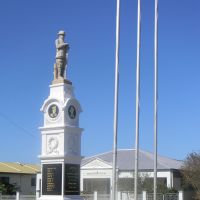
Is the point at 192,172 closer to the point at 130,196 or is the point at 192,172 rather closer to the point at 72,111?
the point at 130,196

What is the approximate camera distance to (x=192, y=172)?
45031 mm

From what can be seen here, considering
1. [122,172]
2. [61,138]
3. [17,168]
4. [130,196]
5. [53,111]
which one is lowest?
[130,196]

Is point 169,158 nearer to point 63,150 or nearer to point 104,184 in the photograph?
point 104,184

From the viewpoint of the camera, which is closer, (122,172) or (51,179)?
(51,179)

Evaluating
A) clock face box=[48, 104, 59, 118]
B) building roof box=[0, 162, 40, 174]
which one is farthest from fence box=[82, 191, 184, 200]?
building roof box=[0, 162, 40, 174]

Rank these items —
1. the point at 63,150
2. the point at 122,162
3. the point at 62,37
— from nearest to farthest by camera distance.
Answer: the point at 63,150, the point at 62,37, the point at 122,162

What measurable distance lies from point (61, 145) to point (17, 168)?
39.7m

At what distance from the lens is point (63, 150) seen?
918 inches

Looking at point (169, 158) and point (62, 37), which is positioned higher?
point (62, 37)

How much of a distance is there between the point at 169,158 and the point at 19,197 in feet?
87.2

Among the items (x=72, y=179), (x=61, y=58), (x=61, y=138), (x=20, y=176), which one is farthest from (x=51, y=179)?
(x=20, y=176)

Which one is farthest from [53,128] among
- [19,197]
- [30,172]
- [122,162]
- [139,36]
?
[30,172]

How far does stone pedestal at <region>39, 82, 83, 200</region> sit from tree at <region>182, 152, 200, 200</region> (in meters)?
21.7

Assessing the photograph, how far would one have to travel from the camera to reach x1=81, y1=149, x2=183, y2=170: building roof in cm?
4822
